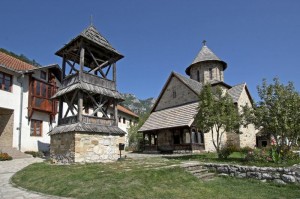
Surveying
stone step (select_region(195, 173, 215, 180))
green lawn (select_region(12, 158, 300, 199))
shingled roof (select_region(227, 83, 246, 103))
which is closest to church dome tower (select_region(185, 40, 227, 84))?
shingled roof (select_region(227, 83, 246, 103))

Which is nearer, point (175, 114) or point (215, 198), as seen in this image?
point (215, 198)

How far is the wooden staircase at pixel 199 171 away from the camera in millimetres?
10680

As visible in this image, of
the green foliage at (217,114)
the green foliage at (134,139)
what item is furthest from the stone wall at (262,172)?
the green foliage at (134,139)

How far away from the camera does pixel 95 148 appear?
14352mm

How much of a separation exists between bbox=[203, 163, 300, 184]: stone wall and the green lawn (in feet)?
1.16

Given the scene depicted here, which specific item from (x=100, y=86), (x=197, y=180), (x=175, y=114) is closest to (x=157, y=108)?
(x=175, y=114)

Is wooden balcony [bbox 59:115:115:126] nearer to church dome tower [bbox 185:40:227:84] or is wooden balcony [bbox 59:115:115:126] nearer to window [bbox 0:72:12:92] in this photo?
window [bbox 0:72:12:92]

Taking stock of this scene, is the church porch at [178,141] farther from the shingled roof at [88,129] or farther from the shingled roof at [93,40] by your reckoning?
the shingled roof at [93,40]

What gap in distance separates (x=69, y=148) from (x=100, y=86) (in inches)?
178

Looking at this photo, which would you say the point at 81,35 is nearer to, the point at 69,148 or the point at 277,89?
the point at 69,148

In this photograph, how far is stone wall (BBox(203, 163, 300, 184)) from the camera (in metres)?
9.50

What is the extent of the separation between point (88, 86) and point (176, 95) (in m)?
15.5

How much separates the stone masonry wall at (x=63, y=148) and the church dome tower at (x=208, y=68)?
25.3 m

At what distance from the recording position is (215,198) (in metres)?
7.49
